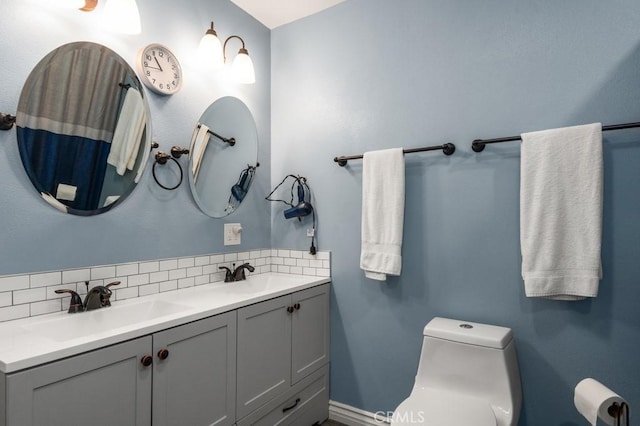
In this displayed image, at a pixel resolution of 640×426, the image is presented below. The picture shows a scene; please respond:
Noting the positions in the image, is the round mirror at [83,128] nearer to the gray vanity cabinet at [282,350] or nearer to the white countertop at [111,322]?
the white countertop at [111,322]

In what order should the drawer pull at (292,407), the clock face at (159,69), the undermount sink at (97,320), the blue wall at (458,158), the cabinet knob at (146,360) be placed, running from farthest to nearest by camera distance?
1. the drawer pull at (292,407)
2. the clock face at (159,69)
3. the blue wall at (458,158)
4. the undermount sink at (97,320)
5. the cabinet knob at (146,360)

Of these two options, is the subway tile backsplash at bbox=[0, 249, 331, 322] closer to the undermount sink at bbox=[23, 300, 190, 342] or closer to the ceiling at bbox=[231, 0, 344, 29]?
the undermount sink at bbox=[23, 300, 190, 342]

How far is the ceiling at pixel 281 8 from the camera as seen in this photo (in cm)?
227

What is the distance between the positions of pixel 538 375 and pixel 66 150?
2285 millimetres

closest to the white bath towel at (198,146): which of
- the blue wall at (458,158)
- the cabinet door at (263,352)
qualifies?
the blue wall at (458,158)

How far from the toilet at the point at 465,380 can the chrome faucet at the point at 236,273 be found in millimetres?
1095

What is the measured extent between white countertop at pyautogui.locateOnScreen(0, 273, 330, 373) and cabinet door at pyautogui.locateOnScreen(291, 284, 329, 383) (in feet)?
0.27

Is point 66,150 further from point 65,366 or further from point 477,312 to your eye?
point 477,312

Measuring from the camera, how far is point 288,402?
1904 mm

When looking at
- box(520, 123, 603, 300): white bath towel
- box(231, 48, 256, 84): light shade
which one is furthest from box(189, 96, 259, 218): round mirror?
box(520, 123, 603, 300): white bath towel

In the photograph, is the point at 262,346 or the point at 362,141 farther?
the point at 362,141

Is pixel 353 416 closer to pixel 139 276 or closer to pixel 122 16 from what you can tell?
pixel 139 276

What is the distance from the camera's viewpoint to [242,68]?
2.14 m

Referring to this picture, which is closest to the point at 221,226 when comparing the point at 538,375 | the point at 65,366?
the point at 65,366
